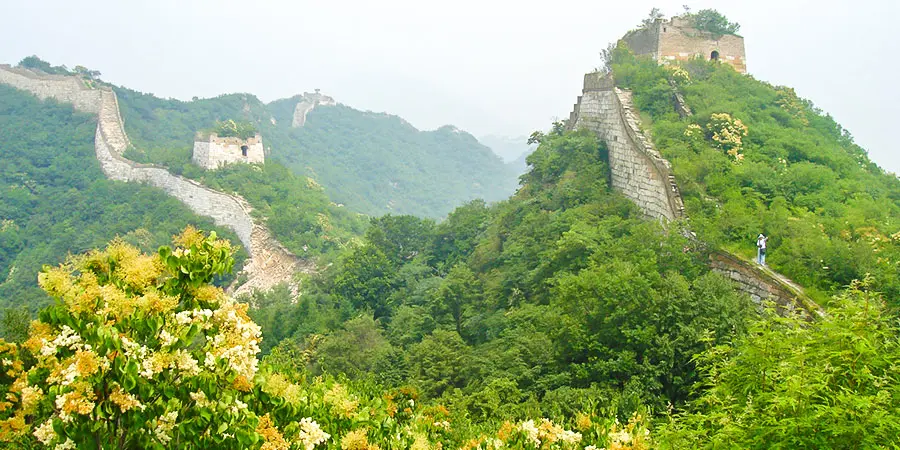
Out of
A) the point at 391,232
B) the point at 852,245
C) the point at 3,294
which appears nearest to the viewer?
the point at 852,245

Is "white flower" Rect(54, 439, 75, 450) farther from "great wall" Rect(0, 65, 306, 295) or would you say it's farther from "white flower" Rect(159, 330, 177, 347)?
"great wall" Rect(0, 65, 306, 295)

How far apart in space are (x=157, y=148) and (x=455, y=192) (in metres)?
36.9

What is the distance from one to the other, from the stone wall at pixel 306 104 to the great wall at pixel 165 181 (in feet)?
87.8

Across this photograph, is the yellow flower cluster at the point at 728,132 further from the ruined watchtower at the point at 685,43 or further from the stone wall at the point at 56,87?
the stone wall at the point at 56,87

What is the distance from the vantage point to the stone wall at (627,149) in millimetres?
15039

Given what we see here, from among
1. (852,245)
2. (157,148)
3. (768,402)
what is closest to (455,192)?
(157,148)

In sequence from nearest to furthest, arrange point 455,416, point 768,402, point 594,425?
1. point 768,402
2. point 594,425
3. point 455,416

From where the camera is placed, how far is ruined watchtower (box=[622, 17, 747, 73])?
2128cm

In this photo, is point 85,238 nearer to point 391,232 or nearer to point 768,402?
point 391,232

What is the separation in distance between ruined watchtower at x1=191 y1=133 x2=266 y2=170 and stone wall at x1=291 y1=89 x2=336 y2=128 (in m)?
32.3

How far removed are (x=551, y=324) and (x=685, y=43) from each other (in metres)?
12.9

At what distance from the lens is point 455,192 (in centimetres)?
7425

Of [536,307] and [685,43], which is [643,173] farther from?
[685,43]

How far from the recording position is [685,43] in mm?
21391
